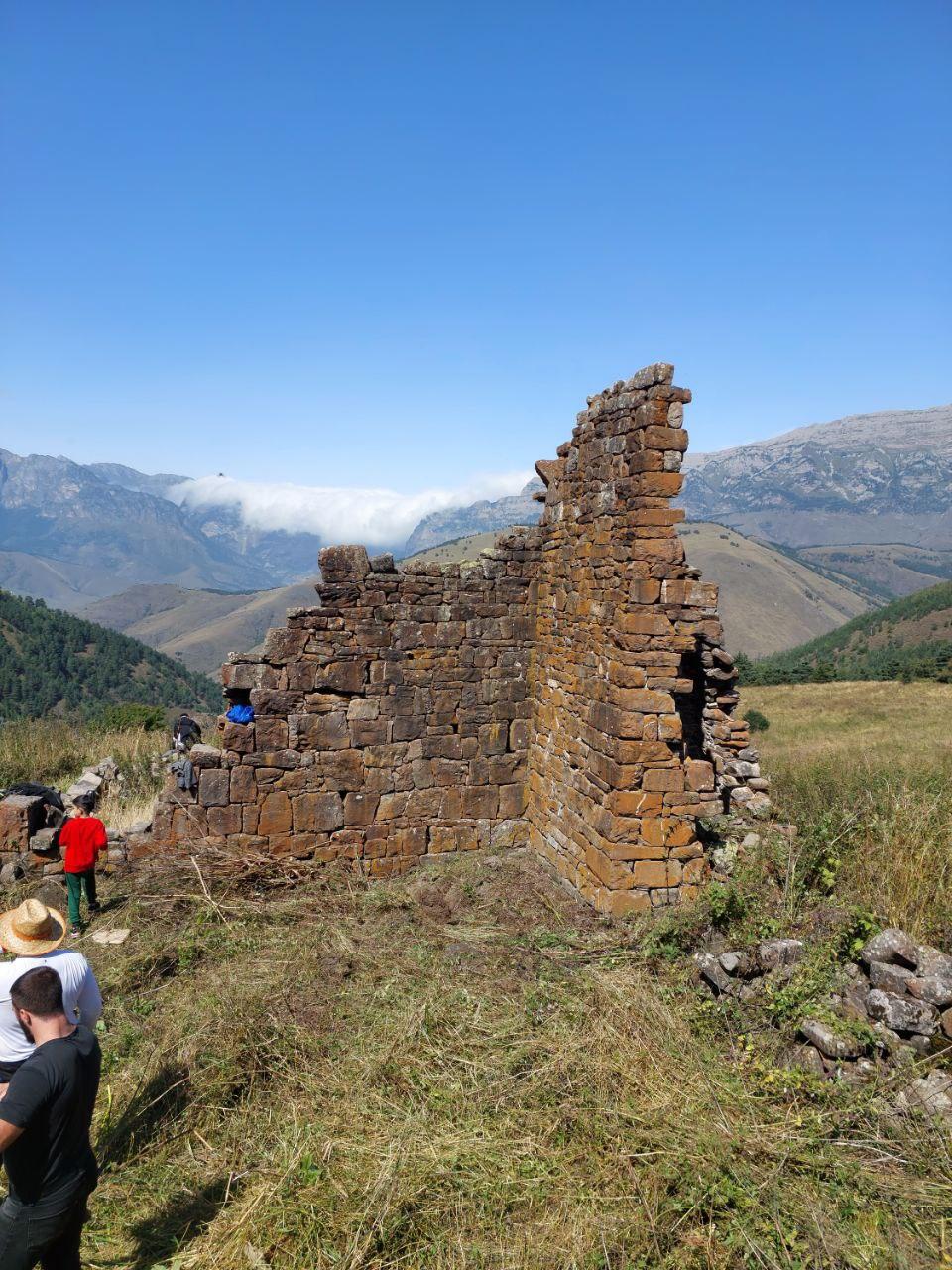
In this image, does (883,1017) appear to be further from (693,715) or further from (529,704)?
(529,704)

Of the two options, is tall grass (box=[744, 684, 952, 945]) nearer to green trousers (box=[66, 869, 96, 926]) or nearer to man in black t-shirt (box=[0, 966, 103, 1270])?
man in black t-shirt (box=[0, 966, 103, 1270])

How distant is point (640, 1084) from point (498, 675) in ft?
17.4

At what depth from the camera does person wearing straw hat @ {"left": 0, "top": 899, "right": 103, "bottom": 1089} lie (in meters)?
3.42

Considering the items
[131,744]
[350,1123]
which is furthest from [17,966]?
[131,744]

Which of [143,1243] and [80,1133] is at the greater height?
[80,1133]

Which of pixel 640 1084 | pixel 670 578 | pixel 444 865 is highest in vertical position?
pixel 670 578

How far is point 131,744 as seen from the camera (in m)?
14.5

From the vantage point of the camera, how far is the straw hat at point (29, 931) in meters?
3.76

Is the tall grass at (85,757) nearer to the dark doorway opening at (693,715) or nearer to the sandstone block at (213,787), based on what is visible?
the sandstone block at (213,787)

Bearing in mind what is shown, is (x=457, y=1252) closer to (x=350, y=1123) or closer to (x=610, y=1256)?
(x=610, y=1256)

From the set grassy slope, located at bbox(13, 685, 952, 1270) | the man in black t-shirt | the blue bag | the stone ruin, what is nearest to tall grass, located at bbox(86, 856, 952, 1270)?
grassy slope, located at bbox(13, 685, 952, 1270)

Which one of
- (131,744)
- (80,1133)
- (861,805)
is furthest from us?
(131,744)

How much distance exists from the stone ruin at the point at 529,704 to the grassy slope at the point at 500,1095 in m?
0.91

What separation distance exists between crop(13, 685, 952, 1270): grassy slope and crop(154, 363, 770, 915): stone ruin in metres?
0.91
